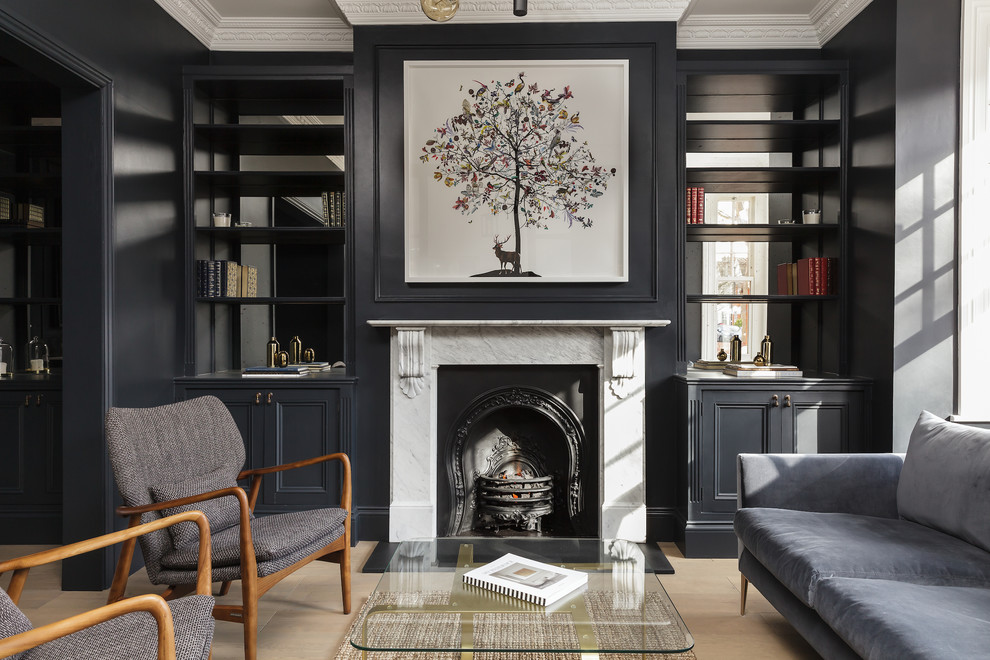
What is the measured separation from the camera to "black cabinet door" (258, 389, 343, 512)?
364 centimetres

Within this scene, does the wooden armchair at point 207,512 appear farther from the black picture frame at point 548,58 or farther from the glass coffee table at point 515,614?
the black picture frame at point 548,58

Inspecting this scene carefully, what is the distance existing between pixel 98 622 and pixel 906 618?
199cm

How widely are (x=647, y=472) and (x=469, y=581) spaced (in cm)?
186

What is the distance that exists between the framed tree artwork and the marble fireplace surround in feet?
0.98

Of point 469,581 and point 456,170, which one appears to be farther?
point 456,170

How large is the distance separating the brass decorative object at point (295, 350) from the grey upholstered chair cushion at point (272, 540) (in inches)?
59.6

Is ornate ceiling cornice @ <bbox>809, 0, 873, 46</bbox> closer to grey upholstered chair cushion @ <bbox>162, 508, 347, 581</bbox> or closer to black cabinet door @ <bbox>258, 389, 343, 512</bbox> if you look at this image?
black cabinet door @ <bbox>258, 389, 343, 512</bbox>

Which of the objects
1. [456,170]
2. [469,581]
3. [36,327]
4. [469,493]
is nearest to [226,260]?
[36,327]

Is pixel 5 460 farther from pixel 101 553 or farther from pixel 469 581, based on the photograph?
pixel 469 581

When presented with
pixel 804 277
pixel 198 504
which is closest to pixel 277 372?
pixel 198 504

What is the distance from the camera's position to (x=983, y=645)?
1562 millimetres

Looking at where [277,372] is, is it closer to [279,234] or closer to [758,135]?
[279,234]

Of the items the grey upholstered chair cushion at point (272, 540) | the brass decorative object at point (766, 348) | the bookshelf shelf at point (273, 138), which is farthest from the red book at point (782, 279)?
the grey upholstered chair cushion at point (272, 540)

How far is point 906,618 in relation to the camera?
170 centimetres
